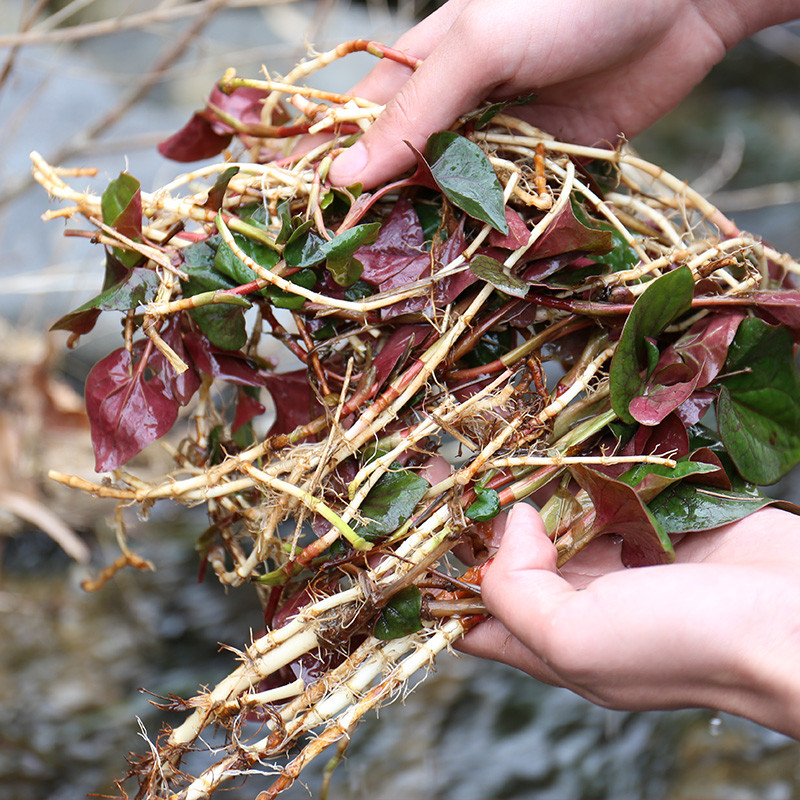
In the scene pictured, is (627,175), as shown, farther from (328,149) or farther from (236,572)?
(236,572)

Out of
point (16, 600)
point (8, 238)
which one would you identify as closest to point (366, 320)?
point (16, 600)

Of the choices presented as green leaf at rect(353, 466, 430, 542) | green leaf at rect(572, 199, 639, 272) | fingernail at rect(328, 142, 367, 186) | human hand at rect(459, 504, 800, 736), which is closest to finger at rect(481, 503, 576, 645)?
human hand at rect(459, 504, 800, 736)

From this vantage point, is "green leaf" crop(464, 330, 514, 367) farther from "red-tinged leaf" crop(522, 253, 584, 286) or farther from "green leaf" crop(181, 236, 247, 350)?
"green leaf" crop(181, 236, 247, 350)

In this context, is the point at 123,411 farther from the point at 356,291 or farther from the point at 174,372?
the point at 356,291

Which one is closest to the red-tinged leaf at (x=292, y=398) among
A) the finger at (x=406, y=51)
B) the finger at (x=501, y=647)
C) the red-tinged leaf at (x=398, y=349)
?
the red-tinged leaf at (x=398, y=349)

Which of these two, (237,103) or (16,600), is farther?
(16,600)
